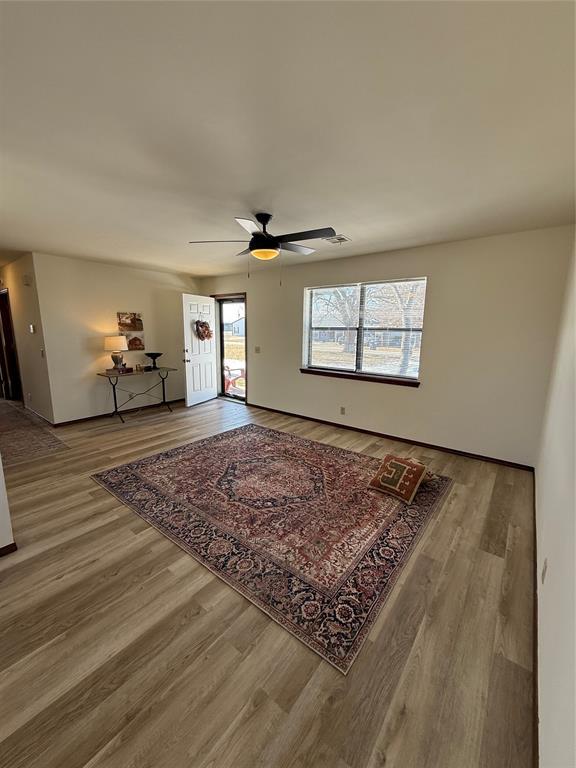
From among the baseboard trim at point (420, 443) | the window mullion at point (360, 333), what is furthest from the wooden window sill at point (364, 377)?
the baseboard trim at point (420, 443)

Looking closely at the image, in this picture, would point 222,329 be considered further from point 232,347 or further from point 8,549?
point 8,549

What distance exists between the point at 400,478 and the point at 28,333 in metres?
5.81

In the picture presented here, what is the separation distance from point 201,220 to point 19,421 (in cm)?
449

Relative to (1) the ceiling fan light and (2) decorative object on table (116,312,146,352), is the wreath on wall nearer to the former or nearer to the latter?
(2) decorative object on table (116,312,146,352)

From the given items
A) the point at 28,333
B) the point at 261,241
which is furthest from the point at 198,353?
the point at 261,241

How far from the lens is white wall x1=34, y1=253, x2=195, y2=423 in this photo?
4.50m

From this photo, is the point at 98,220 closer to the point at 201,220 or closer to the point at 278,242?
the point at 201,220

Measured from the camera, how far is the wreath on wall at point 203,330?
230 inches

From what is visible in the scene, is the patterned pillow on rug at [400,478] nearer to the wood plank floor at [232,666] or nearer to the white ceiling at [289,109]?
the wood plank floor at [232,666]

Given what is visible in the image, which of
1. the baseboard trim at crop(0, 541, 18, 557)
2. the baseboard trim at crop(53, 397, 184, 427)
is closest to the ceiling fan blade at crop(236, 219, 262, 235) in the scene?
the baseboard trim at crop(0, 541, 18, 557)

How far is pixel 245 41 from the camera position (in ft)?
3.65

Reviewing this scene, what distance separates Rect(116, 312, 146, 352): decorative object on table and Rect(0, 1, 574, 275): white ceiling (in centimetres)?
266

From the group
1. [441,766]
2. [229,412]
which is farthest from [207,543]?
[229,412]

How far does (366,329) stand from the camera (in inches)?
174
